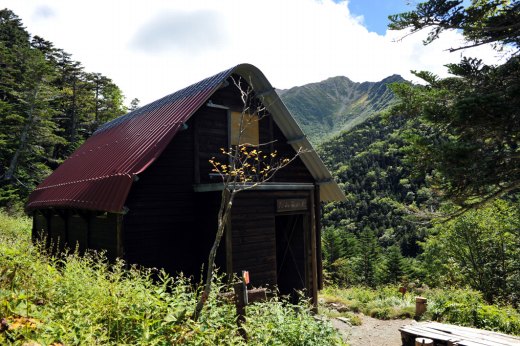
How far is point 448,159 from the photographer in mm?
7004

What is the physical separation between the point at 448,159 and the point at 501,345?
3820mm

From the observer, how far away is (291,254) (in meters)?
12.1

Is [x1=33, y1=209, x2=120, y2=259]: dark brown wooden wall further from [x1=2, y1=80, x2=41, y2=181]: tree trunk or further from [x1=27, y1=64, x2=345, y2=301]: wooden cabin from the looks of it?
[x1=2, y1=80, x2=41, y2=181]: tree trunk

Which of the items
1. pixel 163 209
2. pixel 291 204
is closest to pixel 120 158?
pixel 163 209

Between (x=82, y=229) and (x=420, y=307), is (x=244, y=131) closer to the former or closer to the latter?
(x=82, y=229)

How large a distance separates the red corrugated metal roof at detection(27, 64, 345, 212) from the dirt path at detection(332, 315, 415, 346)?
15.4 feet

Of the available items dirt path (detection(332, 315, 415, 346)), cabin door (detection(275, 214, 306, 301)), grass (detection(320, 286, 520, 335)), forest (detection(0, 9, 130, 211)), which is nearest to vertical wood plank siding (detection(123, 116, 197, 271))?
cabin door (detection(275, 214, 306, 301))

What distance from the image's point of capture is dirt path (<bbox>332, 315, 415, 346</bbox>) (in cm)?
966

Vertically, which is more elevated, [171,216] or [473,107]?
[473,107]

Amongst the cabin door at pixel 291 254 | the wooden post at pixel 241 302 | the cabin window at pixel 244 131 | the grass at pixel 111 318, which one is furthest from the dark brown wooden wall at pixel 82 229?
the cabin door at pixel 291 254

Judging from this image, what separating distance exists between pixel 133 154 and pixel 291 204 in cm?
471

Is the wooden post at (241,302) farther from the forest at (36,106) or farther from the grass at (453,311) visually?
the forest at (36,106)

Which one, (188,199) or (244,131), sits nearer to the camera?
(188,199)

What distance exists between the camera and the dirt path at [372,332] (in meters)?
9.66
